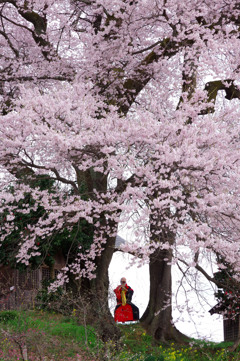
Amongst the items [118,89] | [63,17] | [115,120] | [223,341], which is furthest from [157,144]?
[223,341]

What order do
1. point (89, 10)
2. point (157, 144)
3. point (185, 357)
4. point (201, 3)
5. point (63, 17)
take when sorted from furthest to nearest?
point (89, 10) < point (63, 17) < point (201, 3) < point (185, 357) < point (157, 144)

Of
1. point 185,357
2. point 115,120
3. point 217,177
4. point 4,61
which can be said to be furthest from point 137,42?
point 185,357

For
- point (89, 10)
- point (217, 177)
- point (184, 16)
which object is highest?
point (89, 10)

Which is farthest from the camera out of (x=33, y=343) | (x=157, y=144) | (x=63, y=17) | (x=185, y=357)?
(x=63, y=17)

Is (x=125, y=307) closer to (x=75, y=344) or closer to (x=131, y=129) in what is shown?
(x=75, y=344)

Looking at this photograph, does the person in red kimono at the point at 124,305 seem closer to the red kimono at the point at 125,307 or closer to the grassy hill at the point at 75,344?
the red kimono at the point at 125,307

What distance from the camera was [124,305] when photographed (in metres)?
11.3

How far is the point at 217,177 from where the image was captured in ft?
28.4

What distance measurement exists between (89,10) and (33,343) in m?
9.55

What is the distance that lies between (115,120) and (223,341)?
24.4 feet

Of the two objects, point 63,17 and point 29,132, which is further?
point 63,17

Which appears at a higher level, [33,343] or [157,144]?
[157,144]

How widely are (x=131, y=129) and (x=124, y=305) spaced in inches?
195

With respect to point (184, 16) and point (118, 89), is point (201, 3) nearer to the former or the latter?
point (184, 16)
